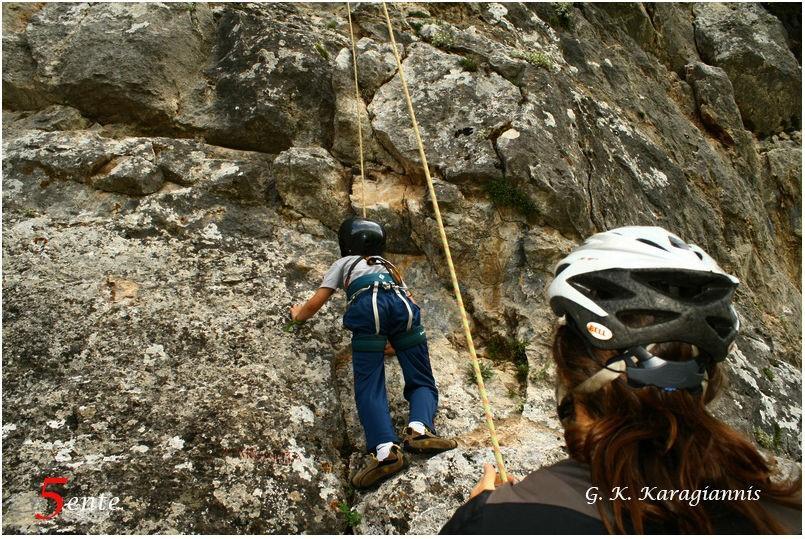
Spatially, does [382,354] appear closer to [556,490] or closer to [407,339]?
[407,339]

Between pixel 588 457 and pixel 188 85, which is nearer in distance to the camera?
pixel 588 457

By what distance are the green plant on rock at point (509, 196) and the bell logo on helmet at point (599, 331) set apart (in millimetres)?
4395

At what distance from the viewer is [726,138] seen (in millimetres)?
11836

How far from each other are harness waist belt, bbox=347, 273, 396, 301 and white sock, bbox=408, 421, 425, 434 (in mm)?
1242

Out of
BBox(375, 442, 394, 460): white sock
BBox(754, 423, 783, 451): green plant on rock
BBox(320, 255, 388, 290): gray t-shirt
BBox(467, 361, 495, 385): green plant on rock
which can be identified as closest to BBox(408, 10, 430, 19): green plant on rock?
BBox(320, 255, 388, 290): gray t-shirt

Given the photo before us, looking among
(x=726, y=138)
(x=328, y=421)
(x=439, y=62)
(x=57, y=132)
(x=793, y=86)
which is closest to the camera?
(x=328, y=421)

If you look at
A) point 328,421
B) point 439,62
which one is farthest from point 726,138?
point 328,421

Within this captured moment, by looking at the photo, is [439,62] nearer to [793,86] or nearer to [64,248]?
[64,248]

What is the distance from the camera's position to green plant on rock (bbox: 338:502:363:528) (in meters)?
4.12

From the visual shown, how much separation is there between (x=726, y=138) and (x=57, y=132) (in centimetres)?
1211

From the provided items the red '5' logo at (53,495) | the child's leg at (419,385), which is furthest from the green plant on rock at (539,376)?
the red '5' logo at (53,495)

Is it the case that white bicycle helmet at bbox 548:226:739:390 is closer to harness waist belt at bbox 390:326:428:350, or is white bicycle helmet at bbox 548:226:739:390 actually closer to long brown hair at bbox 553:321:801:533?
long brown hair at bbox 553:321:801:533

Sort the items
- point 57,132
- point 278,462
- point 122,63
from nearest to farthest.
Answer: point 278,462 < point 57,132 < point 122,63

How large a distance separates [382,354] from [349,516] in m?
1.34
